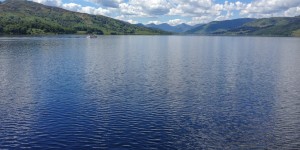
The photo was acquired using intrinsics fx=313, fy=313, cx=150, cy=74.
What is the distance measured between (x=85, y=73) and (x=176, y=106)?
40331 mm

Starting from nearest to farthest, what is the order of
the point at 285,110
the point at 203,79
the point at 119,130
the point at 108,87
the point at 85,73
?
1. the point at 119,130
2. the point at 285,110
3. the point at 108,87
4. the point at 203,79
5. the point at 85,73

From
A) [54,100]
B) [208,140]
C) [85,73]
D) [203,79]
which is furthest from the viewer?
[85,73]

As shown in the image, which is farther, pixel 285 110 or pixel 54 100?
pixel 54 100

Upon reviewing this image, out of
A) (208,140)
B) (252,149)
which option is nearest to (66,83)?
(208,140)

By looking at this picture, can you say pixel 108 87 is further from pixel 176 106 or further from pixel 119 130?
pixel 119 130

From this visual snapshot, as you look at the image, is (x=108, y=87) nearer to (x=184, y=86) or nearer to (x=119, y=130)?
Result: (x=184, y=86)

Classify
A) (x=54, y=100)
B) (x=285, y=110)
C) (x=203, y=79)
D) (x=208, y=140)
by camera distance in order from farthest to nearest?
(x=203, y=79) → (x=54, y=100) → (x=285, y=110) → (x=208, y=140)

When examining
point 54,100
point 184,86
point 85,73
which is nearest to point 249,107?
point 184,86

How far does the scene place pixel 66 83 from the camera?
7069 cm

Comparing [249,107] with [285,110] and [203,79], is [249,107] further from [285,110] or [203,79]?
[203,79]

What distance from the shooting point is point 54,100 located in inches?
2183

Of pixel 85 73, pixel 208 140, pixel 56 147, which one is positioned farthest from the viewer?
pixel 85 73

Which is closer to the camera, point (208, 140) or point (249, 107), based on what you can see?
point (208, 140)

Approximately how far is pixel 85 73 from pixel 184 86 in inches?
1206
